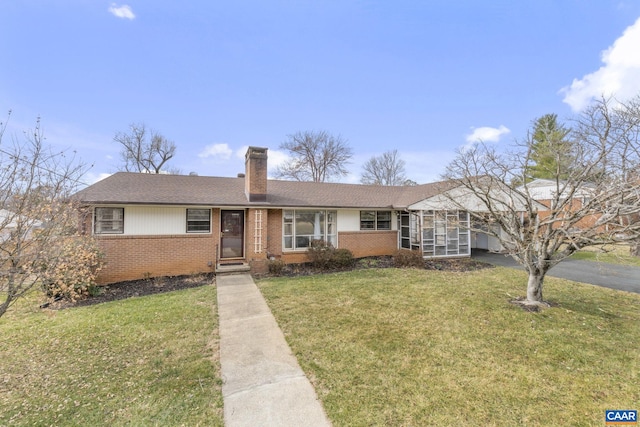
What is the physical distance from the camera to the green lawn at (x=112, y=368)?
2881 mm

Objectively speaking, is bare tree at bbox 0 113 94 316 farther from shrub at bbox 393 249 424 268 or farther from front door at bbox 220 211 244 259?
shrub at bbox 393 249 424 268

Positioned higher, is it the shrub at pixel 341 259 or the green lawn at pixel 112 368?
the shrub at pixel 341 259

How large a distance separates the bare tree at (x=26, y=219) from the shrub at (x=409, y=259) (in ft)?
33.7

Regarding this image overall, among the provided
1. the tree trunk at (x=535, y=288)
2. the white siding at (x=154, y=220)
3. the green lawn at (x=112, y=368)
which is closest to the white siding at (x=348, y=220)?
the white siding at (x=154, y=220)

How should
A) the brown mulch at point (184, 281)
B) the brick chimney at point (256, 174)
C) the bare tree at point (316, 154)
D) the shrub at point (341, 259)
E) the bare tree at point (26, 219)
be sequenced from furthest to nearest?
the bare tree at point (316, 154)
the brick chimney at point (256, 174)
the shrub at point (341, 259)
the brown mulch at point (184, 281)
the bare tree at point (26, 219)

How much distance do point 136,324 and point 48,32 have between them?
9469 millimetres

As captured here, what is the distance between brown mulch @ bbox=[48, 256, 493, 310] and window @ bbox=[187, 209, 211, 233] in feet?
5.76

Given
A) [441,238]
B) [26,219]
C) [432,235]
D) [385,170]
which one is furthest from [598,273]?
[385,170]

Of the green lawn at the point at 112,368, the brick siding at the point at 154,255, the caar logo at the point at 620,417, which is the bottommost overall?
the caar logo at the point at 620,417

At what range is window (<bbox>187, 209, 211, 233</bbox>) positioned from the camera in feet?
32.3

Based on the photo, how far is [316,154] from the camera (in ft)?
99.4

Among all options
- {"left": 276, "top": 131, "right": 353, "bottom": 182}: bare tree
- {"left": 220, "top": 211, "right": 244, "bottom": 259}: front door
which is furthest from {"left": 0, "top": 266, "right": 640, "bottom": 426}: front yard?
{"left": 276, "top": 131, "right": 353, "bottom": 182}: bare tree

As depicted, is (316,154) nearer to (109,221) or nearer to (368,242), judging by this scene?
(368,242)

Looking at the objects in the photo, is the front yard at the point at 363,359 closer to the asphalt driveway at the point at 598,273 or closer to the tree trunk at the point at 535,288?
the tree trunk at the point at 535,288
